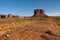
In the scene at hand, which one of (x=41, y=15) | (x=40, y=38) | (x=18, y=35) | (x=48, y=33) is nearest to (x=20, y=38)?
(x=18, y=35)

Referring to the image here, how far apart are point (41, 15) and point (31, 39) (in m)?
163

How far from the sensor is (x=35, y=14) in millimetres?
182750

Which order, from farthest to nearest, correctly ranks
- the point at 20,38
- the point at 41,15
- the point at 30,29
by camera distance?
the point at 41,15
the point at 30,29
the point at 20,38

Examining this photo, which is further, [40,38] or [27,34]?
[27,34]

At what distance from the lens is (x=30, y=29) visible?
17.9 m

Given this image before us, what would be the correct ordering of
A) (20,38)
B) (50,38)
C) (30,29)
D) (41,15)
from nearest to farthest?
(50,38), (20,38), (30,29), (41,15)

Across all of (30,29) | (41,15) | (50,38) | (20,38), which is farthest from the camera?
(41,15)

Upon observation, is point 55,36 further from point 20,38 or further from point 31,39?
point 20,38

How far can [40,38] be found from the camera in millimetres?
15148

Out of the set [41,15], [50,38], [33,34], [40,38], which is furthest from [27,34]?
[41,15]

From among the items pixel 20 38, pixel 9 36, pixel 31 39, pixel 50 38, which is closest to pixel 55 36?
pixel 50 38

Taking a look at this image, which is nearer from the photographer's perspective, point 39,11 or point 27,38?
point 27,38

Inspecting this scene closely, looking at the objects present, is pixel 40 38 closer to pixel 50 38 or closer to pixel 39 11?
pixel 50 38

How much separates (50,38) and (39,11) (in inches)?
6693
